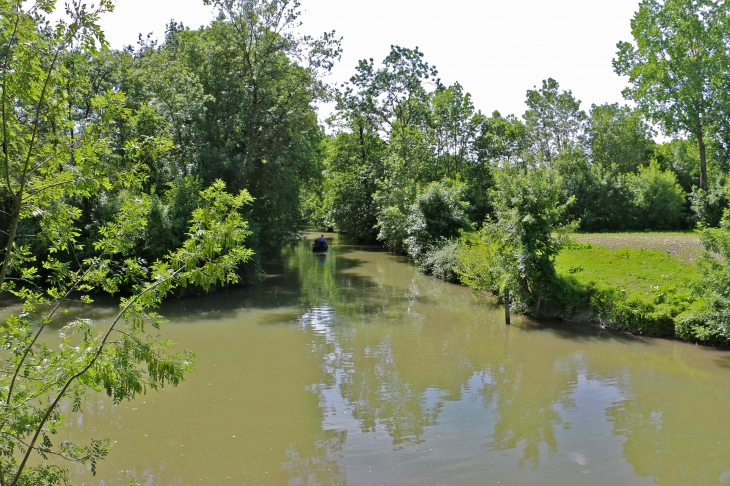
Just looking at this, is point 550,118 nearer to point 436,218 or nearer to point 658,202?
point 658,202

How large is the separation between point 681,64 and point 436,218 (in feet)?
66.0

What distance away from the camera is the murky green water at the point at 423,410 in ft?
25.6

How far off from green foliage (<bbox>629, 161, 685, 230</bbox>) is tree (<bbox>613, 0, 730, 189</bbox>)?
92.6 inches

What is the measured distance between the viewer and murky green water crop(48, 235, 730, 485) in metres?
7.81

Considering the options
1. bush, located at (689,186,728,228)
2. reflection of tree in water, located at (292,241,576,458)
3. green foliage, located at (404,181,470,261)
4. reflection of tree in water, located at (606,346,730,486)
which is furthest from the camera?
bush, located at (689,186,728,228)

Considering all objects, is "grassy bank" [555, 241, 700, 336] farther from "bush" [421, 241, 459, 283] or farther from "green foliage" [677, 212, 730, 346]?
"bush" [421, 241, 459, 283]

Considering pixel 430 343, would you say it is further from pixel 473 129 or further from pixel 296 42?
pixel 473 129

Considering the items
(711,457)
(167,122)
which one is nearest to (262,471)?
(711,457)

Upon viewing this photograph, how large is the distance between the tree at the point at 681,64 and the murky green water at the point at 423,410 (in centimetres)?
2643

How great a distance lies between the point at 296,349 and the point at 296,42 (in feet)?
55.6

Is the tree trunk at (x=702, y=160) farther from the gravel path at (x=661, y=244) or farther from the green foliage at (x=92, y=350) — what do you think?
the green foliage at (x=92, y=350)

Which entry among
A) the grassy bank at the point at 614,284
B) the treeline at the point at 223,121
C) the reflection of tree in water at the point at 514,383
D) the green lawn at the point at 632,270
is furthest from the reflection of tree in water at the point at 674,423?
the treeline at the point at 223,121

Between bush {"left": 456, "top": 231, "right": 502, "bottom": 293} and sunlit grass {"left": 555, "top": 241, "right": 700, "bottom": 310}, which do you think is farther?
bush {"left": 456, "top": 231, "right": 502, "bottom": 293}

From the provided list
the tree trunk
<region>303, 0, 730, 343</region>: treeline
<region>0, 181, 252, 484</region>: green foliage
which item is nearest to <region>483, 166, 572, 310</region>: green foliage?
<region>303, 0, 730, 343</region>: treeline
